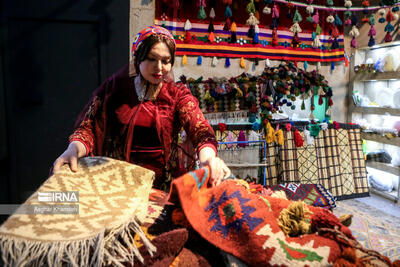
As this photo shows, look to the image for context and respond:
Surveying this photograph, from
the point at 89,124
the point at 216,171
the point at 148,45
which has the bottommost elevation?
the point at 216,171

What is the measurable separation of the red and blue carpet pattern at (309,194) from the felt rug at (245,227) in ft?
2.50

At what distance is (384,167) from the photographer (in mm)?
3629

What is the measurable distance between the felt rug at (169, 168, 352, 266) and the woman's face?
62cm

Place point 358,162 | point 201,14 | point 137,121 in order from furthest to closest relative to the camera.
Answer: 1. point 358,162
2. point 201,14
3. point 137,121

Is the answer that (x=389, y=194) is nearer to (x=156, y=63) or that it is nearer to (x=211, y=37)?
(x=211, y=37)

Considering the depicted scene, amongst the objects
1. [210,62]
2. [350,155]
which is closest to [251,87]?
[210,62]

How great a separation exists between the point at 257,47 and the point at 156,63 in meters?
2.49

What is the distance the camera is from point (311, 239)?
29.8 inches

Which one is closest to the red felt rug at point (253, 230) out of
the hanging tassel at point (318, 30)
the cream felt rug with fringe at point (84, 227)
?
the cream felt rug with fringe at point (84, 227)

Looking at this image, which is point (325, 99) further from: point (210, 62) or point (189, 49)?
point (189, 49)

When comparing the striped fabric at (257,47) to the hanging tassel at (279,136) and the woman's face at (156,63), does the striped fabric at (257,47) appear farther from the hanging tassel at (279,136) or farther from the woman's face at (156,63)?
the woman's face at (156,63)

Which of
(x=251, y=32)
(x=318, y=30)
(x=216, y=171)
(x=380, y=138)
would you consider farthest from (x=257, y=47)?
(x=216, y=171)

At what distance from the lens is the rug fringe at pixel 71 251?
651 millimetres

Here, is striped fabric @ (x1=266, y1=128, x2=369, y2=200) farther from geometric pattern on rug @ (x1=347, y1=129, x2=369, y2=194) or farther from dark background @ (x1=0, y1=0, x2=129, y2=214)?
dark background @ (x1=0, y1=0, x2=129, y2=214)
